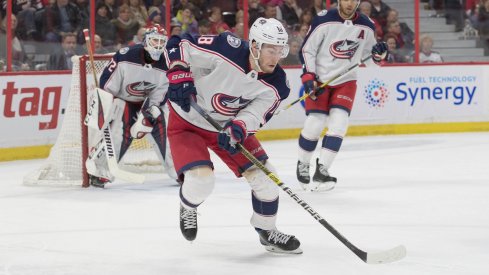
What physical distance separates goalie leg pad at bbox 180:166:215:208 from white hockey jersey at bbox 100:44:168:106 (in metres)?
2.10

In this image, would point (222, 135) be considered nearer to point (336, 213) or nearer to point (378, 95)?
point (336, 213)

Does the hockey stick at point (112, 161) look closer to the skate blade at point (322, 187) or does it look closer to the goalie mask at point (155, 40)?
the goalie mask at point (155, 40)

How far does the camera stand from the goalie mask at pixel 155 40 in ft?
19.2

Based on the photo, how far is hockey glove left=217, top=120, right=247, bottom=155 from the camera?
12.4 feet

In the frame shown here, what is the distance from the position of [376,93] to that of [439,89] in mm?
632

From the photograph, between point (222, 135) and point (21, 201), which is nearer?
point (222, 135)

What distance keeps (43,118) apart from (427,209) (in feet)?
11.5

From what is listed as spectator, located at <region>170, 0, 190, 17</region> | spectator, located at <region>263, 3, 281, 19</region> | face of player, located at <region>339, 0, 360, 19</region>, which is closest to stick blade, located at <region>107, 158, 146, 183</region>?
face of player, located at <region>339, 0, 360, 19</region>

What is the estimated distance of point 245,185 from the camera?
622cm

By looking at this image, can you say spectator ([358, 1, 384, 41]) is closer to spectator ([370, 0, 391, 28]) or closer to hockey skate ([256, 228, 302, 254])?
spectator ([370, 0, 391, 28])

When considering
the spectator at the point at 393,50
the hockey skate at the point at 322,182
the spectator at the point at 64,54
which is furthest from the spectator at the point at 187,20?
the hockey skate at the point at 322,182

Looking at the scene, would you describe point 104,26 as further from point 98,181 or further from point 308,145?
point 308,145

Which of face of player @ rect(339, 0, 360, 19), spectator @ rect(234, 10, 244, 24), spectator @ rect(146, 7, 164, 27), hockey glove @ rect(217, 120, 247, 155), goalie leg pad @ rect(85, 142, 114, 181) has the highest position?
face of player @ rect(339, 0, 360, 19)

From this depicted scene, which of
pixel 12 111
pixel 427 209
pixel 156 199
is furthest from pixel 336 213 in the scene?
pixel 12 111
